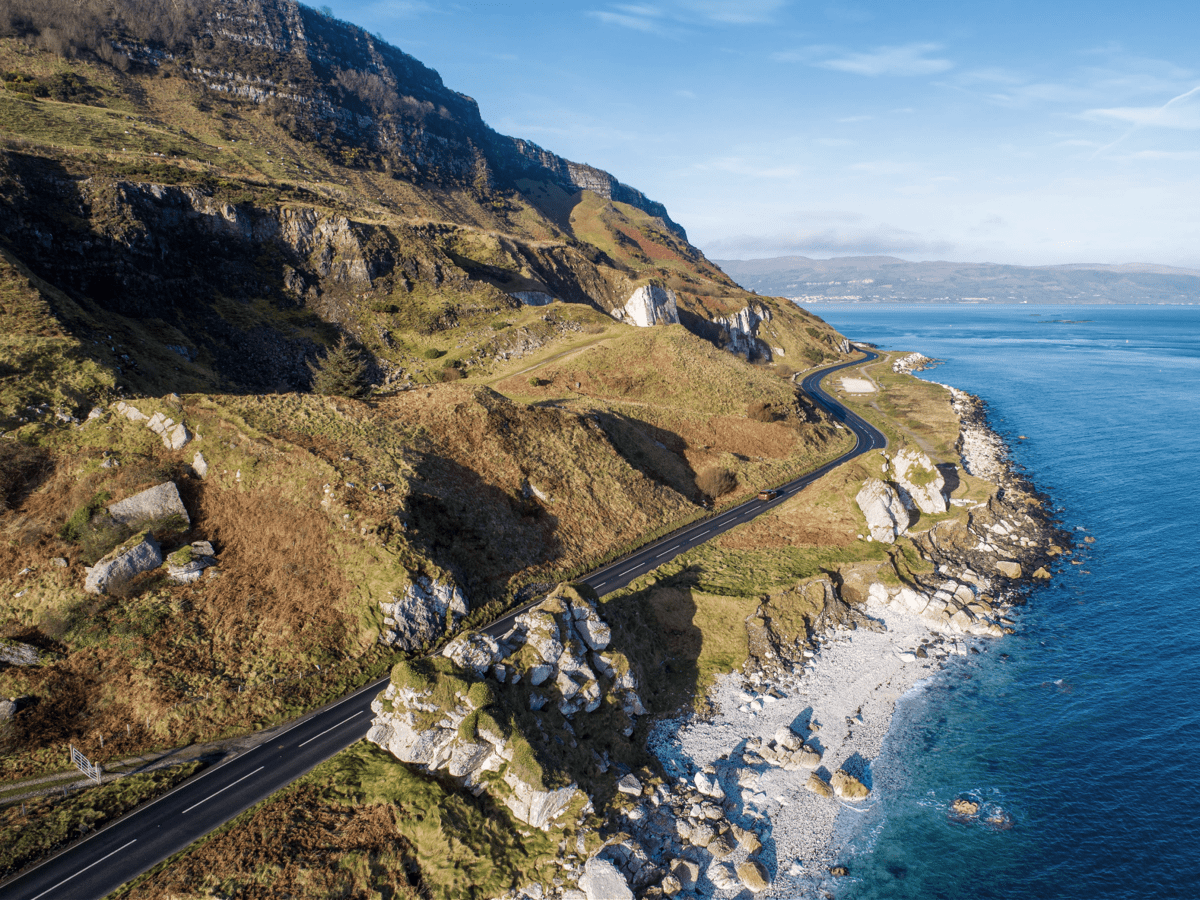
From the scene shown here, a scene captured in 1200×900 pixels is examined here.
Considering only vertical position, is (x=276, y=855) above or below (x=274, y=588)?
below

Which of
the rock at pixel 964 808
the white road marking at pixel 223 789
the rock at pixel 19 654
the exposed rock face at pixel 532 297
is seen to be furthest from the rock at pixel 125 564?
the exposed rock face at pixel 532 297

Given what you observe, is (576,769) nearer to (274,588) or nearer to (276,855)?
(276,855)

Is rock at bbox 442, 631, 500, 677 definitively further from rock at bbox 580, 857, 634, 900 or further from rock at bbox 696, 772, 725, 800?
rock at bbox 696, 772, 725, 800

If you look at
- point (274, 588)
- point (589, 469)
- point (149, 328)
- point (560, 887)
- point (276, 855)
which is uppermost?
point (149, 328)

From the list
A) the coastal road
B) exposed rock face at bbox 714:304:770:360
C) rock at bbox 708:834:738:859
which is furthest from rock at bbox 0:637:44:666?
exposed rock face at bbox 714:304:770:360

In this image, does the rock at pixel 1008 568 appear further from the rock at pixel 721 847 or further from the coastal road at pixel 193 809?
the coastal road at pixel 193 809

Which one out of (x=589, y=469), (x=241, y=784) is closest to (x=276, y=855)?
(x=241, y=784)

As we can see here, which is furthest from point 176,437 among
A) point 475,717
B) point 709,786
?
point 709,786

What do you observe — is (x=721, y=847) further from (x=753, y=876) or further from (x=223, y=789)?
(x=223, y=789)
